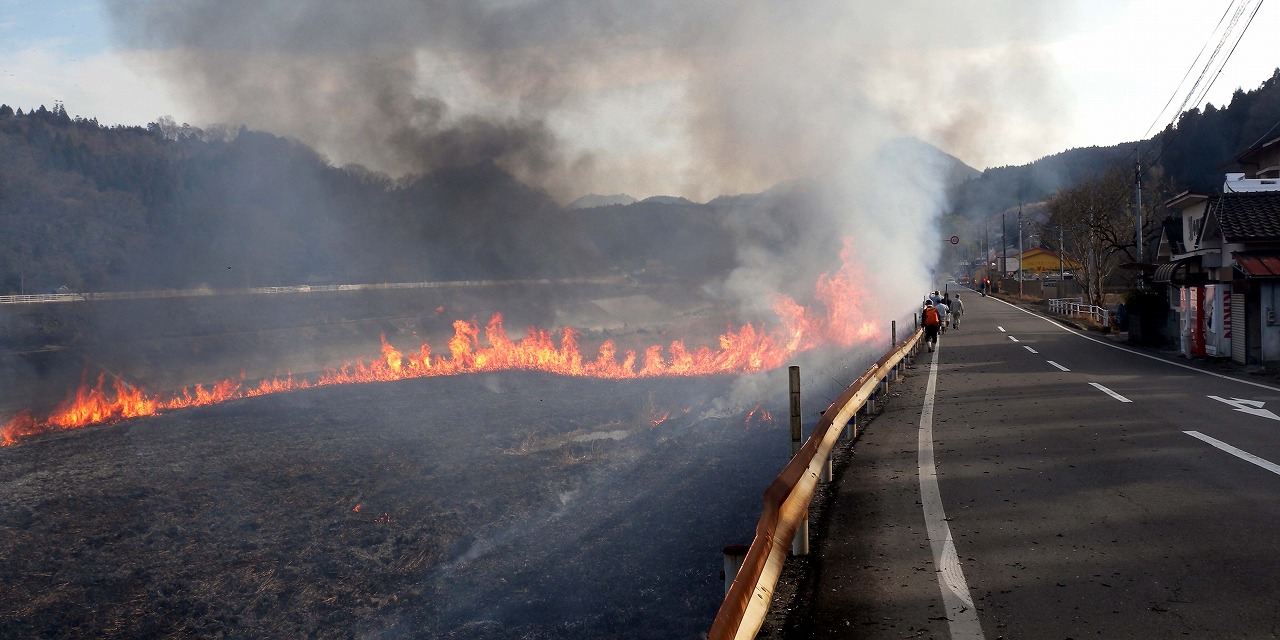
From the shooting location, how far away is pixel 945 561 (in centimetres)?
503

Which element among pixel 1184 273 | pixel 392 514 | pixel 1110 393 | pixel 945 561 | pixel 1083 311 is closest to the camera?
pixel 945 561

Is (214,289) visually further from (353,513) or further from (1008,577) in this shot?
(1008,577)

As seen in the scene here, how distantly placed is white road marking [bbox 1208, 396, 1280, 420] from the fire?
46.8 ft

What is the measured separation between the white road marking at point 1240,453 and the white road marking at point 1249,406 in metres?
2.59

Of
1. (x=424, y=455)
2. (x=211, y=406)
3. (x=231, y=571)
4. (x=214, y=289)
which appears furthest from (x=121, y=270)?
(x=231, y=571)

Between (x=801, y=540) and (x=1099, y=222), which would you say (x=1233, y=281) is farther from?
(x=1099, y=222)

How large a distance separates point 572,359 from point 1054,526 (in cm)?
2585

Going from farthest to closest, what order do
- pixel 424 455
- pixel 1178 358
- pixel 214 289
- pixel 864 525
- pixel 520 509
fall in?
pixel 214 289
pixel 1178 358
pixel 424 455
pixel 520 509
pixel 864 525

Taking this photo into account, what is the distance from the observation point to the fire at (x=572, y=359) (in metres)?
25.7

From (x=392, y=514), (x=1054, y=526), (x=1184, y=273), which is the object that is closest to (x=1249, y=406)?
(x=1054, y=526)

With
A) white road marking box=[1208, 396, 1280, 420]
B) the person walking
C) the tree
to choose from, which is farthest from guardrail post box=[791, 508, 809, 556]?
the tree

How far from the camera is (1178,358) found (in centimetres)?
2208

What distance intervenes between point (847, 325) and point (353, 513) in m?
22.6

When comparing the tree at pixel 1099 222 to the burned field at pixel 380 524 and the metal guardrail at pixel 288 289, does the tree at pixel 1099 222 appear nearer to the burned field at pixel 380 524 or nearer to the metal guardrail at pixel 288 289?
the metal guardrail at pixel 288 289
